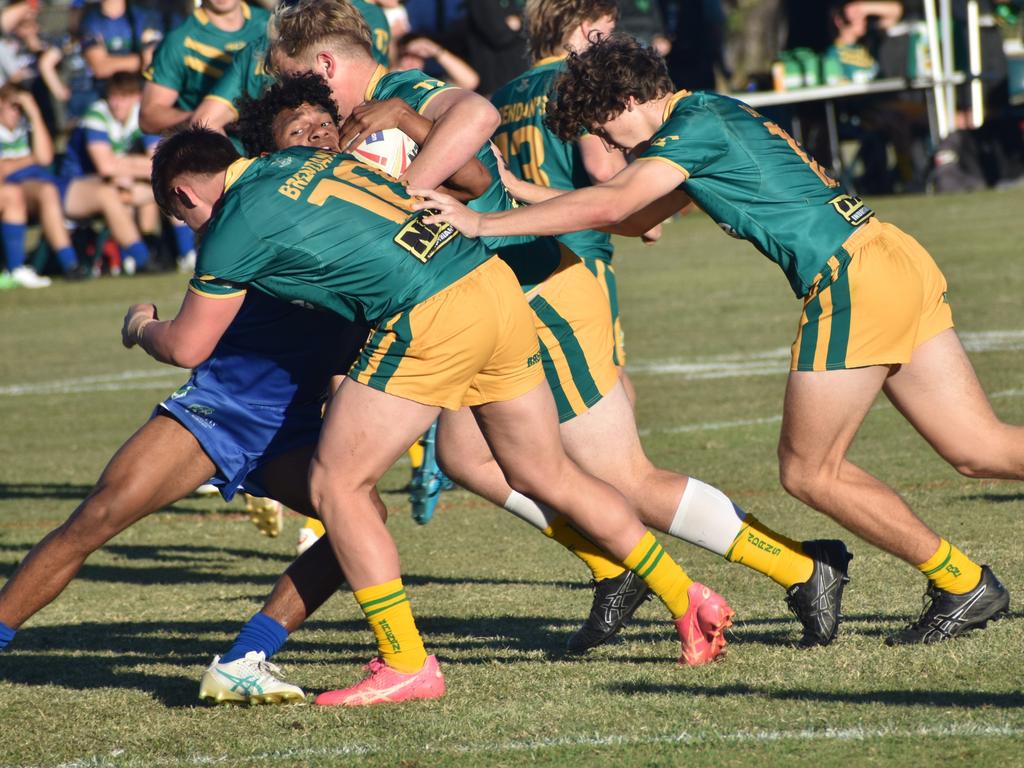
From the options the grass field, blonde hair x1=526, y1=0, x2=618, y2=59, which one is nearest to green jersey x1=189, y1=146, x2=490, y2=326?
the grass field

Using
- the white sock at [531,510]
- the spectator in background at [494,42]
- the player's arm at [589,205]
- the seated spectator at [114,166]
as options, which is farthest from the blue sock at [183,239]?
the player's arm at [589,205]

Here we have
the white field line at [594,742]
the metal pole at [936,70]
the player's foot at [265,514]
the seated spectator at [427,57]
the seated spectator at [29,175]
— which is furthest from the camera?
the metal pole at [936,70]

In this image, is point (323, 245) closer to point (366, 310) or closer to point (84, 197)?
point (366, 310)

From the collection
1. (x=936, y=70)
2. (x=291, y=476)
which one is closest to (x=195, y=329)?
(x=291, y=476)

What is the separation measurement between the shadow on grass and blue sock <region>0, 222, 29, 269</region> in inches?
630

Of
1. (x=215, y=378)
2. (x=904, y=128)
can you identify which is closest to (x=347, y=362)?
(x=215, y=378)

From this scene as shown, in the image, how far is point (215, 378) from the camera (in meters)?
5.12

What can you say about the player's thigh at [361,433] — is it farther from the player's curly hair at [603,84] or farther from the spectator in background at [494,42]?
the spectator in background at [494,42]

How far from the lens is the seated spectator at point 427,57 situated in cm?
1455

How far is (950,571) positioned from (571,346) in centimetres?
138

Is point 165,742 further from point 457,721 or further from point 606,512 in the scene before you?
point 606,512

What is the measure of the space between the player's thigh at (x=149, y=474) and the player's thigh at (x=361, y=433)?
19.8 inches

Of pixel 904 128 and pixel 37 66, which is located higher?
pixel 37 66

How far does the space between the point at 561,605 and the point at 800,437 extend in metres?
1.37
